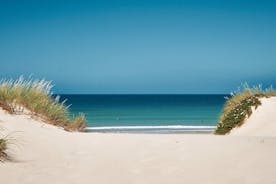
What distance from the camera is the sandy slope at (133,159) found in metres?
6.91

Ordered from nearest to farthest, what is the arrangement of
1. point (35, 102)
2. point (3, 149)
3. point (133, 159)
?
point (3, 149)
point (133, 159)
point (35, 102)

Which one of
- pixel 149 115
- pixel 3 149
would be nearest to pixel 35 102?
pixel 3 149

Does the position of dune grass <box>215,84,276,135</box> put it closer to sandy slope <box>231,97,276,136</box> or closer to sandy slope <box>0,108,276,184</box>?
sandy slope <box>231,97,276,136</box>

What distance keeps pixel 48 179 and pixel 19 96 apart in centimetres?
721

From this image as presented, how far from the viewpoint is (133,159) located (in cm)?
810

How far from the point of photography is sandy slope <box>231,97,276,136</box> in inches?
598

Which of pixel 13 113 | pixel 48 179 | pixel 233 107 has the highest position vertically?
pixel 233 107

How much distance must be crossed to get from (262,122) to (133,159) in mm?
8777

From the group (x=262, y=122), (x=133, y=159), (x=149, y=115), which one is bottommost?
(x=133, y=159)

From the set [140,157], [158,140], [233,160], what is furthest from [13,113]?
[233,160]

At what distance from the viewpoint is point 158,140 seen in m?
9.68

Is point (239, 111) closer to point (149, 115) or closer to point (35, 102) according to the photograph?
point (35, 102)

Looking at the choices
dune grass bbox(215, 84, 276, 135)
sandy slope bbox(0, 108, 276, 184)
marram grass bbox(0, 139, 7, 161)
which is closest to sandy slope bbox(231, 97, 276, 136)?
dune grass bbox(215, 84, 276, 135)

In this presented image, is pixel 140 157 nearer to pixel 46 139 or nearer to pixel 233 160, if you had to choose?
pixel 233 160
